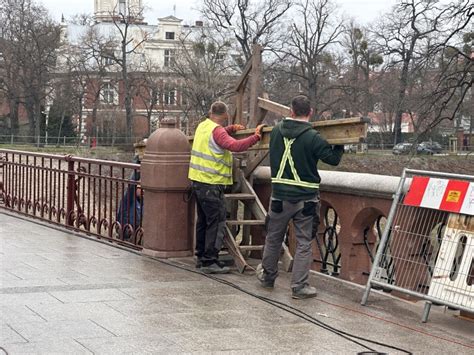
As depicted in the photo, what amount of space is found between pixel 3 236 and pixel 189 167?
3.32 meters

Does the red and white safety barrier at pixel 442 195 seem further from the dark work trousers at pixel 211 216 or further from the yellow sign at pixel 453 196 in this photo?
the dark work trousers at pixel 211 216

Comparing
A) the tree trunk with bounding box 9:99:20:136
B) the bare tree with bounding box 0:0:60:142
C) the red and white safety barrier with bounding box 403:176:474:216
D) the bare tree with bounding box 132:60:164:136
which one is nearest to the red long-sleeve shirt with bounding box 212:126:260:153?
the red and white safety barrier with bounding box 403:176:474:216

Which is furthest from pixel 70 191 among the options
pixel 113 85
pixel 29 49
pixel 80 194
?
pixel 113 85

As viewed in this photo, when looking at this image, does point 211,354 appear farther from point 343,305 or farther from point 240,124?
point 240,124

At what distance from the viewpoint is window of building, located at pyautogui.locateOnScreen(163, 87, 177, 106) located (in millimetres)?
67525

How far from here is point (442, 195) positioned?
23.0 ft

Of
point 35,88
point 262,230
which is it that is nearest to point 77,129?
point 35,88

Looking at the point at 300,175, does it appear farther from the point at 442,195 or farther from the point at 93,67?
the point at 93,67

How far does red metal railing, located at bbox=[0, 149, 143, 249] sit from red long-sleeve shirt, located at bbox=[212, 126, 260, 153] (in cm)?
178

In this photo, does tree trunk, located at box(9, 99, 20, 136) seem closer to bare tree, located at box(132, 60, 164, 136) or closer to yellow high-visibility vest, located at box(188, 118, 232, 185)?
bare tree, located at box(132, 60, 164, 136)

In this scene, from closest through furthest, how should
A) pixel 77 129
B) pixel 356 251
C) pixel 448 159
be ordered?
1. pixel 356 251
2. pixel 448 159
3. pixel 77 129

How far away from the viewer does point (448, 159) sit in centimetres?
5762

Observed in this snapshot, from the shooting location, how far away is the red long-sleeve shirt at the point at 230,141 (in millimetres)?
8383

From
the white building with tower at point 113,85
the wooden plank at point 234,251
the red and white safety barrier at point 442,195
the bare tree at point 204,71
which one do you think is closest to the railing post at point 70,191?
the wooden plank at point 234,251
